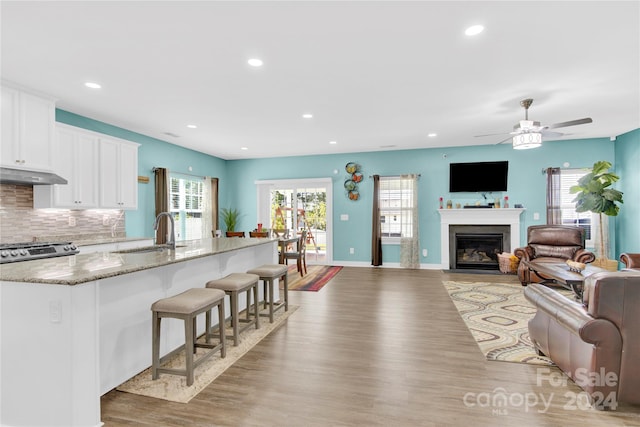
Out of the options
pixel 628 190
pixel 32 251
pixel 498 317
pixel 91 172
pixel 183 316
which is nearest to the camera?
pixel 183 316

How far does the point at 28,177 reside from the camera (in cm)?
371

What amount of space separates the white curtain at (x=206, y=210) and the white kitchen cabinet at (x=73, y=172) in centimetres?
300

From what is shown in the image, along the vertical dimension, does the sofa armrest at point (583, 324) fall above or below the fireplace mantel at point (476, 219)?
below

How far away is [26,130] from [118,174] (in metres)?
1.37

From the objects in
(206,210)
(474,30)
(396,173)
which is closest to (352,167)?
(396,173)

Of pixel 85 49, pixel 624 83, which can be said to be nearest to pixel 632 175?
pixel 624 83

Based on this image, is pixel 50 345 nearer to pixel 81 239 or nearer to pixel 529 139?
pixel 81 239

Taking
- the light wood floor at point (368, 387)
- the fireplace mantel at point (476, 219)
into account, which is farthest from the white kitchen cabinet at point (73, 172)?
the fireplace mantel at point (476, 219)

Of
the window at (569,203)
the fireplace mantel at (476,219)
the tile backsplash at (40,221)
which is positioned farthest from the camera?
the fireplace mantel at (476,219)

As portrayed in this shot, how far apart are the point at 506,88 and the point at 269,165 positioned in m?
5.84

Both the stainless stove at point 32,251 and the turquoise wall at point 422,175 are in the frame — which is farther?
the turquoise wall at point 422,175

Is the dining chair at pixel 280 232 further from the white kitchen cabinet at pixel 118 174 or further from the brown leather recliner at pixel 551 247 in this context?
the brown leather recliner at pixel 551 247

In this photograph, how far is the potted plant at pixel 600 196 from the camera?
571cm

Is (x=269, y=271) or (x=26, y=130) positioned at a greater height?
(x=26, y=130)
